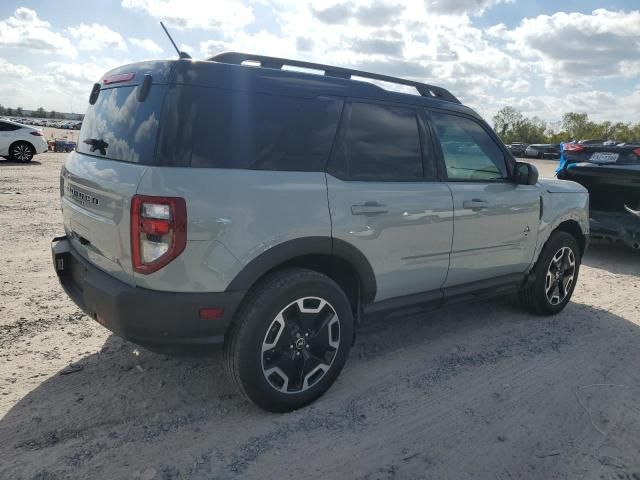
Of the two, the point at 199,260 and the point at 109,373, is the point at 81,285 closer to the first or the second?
the point at 109,373

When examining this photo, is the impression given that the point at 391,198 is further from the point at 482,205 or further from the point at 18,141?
the point at 18,141

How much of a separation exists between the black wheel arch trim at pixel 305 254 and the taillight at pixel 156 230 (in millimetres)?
363

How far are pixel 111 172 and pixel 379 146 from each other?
1626 mm

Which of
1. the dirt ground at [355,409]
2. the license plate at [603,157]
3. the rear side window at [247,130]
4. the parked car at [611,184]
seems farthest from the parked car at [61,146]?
the rear side window at [247,130]

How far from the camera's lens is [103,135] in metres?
2.93

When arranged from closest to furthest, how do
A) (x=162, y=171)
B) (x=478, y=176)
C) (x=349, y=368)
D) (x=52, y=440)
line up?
(x=162, y=171), (x=52, y=440), (x=349, y=368), (x=478, y=176)

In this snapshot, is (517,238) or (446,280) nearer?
(446,280)

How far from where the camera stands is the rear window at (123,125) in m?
2.49

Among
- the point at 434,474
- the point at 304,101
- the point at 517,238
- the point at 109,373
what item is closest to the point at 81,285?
the point at 109,373

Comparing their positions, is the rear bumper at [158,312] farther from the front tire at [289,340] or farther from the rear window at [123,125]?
the rear window at [123,125]

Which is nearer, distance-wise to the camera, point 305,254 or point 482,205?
point 305,254

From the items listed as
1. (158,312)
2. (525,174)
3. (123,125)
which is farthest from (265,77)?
(525,174)

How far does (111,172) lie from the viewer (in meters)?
2.59

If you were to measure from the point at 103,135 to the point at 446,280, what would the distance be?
8.26ft
